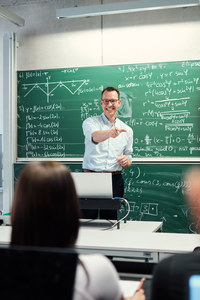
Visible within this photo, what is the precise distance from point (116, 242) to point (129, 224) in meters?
0.70

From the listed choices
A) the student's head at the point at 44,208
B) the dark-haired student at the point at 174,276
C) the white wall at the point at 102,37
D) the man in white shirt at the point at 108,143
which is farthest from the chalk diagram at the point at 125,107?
the dark-haired student at the point at 174,276

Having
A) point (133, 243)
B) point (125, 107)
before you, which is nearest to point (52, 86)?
point (125, 107)

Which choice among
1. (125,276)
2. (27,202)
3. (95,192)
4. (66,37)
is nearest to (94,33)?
(66,37)

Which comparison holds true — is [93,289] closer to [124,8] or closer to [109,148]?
[109,148]

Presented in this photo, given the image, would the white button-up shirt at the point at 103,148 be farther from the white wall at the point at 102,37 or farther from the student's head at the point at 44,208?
the student's head at the point at 44,208

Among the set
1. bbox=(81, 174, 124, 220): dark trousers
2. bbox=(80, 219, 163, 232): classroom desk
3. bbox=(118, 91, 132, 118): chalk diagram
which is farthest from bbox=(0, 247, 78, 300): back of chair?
bbox=(118, 91, 132, 118): chalk diagram

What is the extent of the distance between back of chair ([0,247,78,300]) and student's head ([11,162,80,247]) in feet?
0.71

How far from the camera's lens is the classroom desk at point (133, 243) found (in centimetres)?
223

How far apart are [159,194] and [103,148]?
84cm

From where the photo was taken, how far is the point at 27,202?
32.0 inches

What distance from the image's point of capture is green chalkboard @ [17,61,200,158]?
14.8 ft

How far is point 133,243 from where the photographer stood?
7.76 ft

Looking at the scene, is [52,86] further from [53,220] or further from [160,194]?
[53,220]

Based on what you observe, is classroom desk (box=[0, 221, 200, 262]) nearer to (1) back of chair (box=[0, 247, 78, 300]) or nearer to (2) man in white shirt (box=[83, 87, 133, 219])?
(2) man in white shirt (box=[83, 87, 133, 219])
